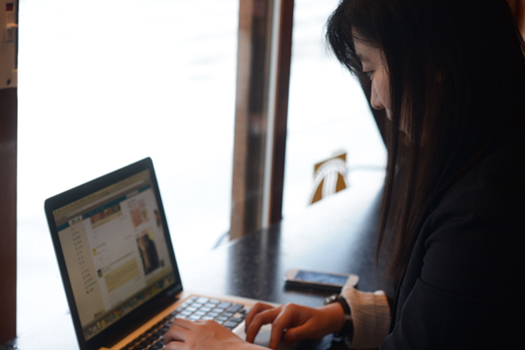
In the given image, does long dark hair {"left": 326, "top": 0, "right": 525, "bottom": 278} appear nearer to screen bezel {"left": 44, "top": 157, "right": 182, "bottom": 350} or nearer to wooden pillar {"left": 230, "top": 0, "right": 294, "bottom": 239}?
screen bezel {"left": 44, "top": 157, "right": 182, "bottom": 350}

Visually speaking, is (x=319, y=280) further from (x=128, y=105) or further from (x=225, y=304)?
(x=128, y=105)


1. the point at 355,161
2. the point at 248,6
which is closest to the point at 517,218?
the point at 248,6

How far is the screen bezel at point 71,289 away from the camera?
87 cm

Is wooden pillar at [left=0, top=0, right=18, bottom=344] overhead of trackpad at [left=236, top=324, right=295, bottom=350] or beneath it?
overhead

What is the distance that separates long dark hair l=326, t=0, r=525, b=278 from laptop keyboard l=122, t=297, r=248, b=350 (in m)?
0.45

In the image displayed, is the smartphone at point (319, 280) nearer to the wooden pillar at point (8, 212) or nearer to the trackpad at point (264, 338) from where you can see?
the trackpad at point (264, 338)

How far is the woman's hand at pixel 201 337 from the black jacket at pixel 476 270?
0.30m

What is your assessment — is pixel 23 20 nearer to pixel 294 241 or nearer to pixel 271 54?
pixel 294 241

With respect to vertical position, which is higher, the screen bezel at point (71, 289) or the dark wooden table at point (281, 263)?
the screen bezel at point (71, 289)

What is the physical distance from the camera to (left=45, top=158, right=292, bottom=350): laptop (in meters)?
0.90

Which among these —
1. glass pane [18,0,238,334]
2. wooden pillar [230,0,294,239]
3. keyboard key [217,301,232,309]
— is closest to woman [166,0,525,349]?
keyboard key [217,301,232,309]

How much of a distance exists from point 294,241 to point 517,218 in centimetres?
103

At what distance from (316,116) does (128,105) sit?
1352 mm

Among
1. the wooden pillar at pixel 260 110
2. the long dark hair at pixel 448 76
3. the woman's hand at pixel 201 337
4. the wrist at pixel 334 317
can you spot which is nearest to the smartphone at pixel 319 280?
the wrist at pixel 334 317
